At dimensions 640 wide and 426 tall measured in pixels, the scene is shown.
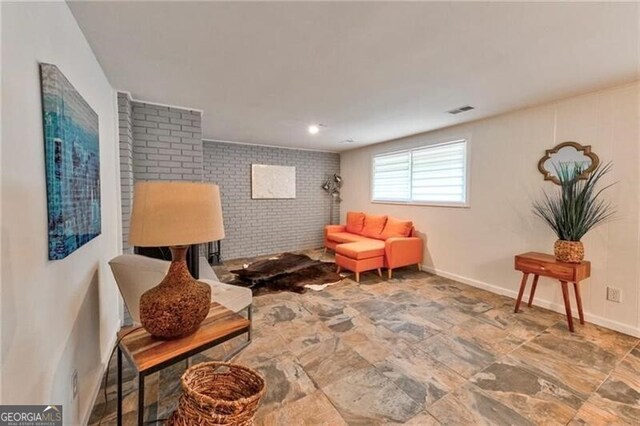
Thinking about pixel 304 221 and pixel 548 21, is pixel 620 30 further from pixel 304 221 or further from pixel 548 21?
pixel 304 221

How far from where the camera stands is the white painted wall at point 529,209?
2.46 m

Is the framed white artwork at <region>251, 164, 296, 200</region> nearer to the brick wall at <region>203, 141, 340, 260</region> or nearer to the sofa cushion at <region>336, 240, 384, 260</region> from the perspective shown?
the brick wall at <region>203, 141, 340, 260</region>

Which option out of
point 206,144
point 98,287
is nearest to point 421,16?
point 98,287

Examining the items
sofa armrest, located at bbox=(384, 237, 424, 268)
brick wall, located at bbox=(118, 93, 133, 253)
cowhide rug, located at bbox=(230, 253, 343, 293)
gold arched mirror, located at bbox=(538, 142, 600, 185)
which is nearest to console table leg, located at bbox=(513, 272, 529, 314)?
gold arched mirror, located at bbox=(538, 142, 600, 185)

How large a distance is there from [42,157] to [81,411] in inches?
52.3

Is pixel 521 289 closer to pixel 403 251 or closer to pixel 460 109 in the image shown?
pixel 403 251

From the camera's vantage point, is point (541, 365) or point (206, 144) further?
point (206, 144)

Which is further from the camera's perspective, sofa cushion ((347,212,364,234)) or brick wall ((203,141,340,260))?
sofa cushion ((347,212,364,234))

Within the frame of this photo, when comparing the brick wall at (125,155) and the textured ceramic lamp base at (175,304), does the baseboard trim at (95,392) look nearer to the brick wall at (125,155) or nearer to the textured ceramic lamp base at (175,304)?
the textured ceramic lamp base at (175,304)

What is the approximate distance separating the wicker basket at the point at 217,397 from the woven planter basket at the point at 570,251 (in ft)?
9.59

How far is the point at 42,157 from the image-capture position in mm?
1086

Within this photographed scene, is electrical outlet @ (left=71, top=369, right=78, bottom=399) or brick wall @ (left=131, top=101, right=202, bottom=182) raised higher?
brick wall @ (left=131, top=101, right=202, bottom=182)

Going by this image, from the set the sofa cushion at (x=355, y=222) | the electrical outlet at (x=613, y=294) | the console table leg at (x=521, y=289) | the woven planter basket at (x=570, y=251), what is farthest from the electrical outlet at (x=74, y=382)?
the sofa cushion at (x=355, y=222)

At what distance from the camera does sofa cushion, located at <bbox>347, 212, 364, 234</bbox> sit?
523cm
